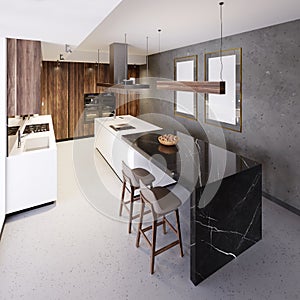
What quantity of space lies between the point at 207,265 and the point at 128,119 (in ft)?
13.8

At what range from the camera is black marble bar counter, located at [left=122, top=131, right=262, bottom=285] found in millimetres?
2100

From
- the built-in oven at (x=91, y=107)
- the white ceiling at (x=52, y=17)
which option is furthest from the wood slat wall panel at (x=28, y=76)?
the built-in oven at (x=91, y=107)

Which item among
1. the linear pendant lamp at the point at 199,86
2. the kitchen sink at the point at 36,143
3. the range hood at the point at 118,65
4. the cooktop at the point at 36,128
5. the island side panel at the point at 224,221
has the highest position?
the range hood at the point at 118,65

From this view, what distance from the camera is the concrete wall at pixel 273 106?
312 centimetres

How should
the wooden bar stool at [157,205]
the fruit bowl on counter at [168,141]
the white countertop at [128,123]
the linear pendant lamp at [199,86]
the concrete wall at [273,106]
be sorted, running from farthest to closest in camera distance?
the white countertop at [128,123] → the fruit bowl on counter at [168,141] → the concrete wall at [273,106] → the linear pendant lamp at [199,86] → the wooden bar stool at [157,205]

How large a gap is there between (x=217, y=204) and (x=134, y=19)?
243 cm

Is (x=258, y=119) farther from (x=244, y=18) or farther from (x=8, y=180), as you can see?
(x=8, y=180)

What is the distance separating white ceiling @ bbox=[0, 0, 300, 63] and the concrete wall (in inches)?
8.7

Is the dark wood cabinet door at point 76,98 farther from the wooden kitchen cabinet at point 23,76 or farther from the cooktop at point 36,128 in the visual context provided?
the wooden kitchen cabinet at point 23,76

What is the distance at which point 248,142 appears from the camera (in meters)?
3.89

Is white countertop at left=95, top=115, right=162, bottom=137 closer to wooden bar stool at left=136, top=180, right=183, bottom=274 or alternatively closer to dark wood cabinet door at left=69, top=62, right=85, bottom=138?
dark wood cabinet door at left=69, top=62, right=85, bottom=138

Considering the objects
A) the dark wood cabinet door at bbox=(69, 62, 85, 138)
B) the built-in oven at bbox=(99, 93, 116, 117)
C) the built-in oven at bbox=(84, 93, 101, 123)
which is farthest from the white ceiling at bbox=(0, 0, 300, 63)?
the built-in oven at bbox=(99, 93, 116, 117)

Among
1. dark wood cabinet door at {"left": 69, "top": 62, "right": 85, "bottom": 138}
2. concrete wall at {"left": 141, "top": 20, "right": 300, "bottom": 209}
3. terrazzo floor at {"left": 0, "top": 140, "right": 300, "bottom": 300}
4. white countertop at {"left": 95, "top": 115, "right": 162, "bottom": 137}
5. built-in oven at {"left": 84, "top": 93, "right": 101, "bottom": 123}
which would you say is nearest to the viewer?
terrazzo floor at {"left": 0, "top": 140, "right": 300, "bottom": 300}

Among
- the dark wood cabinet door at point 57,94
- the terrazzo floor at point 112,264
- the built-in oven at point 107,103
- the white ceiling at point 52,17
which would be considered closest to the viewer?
the white ceiling at point 52,17
